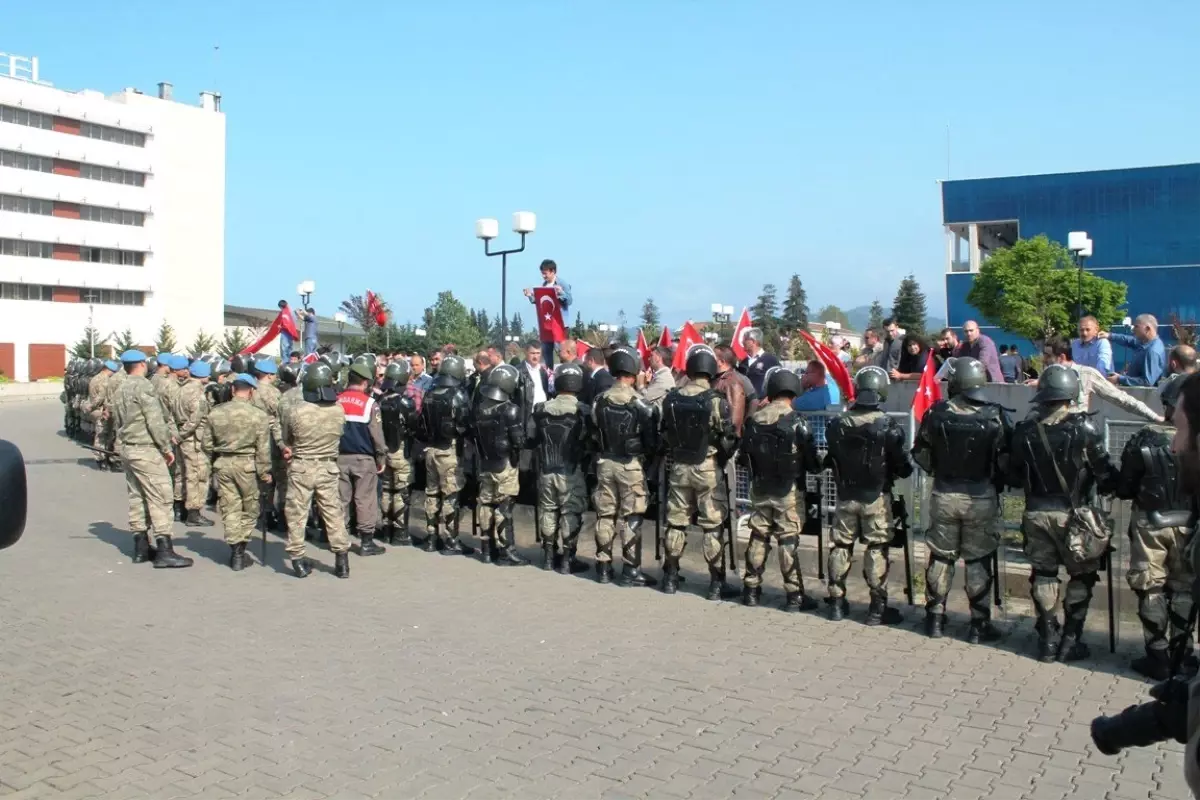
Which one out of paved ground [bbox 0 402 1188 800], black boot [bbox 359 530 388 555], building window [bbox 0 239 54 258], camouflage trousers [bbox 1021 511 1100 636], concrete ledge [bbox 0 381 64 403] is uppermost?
building window [bbox 0 239 54 258]

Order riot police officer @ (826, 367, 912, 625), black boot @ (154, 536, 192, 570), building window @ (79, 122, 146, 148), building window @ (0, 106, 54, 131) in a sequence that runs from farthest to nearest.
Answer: building window @ (79, 122, 146, 148), building window @ (0, 106, 54, 131), black boot @ (154, 536, 192, 570), riot police officer @ (826, 367, 912, 625)

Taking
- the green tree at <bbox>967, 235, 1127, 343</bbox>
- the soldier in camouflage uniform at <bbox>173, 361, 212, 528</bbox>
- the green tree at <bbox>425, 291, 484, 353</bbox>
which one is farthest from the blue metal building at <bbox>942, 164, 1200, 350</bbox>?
the soldier in camouflage uniform at <bbox>173, 361, 212, 528</bbox>

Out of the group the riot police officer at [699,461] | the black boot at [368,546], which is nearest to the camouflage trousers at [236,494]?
the black boot at [368,546]

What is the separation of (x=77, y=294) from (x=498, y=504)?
7026 cm

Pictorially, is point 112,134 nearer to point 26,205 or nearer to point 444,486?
point 26,205

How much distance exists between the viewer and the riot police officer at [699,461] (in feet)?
30.9

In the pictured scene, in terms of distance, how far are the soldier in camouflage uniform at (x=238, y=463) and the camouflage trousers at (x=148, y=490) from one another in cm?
51

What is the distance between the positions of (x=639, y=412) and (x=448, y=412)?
2.32 m

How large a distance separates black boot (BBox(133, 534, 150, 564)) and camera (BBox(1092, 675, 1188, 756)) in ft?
33.6

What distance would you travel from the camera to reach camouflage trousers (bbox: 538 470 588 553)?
10547mm

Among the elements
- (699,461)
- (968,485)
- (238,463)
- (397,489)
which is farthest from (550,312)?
(968,485)

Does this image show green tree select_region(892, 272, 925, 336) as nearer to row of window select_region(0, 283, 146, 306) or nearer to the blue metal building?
the blue metal building

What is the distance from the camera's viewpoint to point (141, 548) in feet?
36.1

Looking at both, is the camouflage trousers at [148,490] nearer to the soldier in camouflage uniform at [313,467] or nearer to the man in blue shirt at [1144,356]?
the soldier in camouflage uniform at [313,467]
